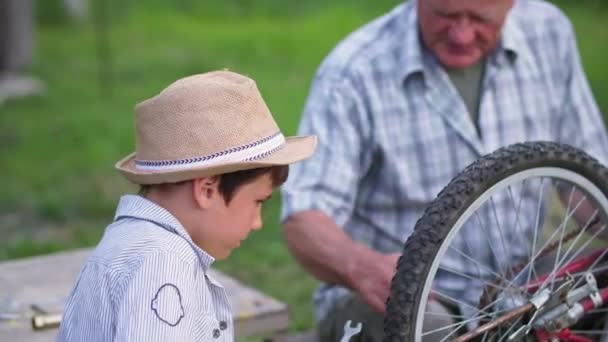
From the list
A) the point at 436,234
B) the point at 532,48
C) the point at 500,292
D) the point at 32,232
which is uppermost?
the point at 532,48

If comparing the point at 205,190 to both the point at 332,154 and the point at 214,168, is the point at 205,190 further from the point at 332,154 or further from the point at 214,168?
the point at 332,154

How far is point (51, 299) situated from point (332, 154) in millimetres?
879

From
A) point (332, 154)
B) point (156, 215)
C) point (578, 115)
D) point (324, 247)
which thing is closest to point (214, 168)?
point (156, 215)

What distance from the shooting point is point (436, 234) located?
2.16 meters

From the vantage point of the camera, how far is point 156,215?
6.72 feet

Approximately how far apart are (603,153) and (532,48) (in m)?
0.37

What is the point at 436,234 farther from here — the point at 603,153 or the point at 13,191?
the point at 13,191

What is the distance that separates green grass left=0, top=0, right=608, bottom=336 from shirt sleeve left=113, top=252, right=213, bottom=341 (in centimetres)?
251

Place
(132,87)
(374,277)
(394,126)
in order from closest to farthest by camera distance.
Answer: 1. (374,277)
2. (394,126)
3. (132,87)

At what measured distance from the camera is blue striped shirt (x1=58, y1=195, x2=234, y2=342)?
1.89 metres

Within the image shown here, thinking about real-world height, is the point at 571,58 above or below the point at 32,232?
above

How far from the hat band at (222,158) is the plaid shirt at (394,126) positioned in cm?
77

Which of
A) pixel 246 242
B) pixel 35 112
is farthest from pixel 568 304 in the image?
pixel 35 112

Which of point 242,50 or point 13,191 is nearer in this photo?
point 13,191
